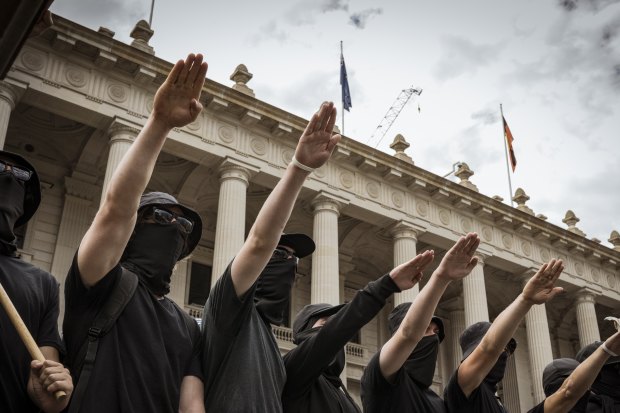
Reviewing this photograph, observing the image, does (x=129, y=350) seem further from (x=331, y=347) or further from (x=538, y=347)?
(x=538, y=347)

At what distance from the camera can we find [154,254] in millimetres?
3357

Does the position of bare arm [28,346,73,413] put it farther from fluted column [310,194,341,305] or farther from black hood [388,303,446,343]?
fluted column [310,194,341,305]

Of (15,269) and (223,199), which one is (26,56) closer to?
(223,199)

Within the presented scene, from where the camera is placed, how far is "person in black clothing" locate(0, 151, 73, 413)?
2.70 meters

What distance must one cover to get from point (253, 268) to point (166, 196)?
2.01ft

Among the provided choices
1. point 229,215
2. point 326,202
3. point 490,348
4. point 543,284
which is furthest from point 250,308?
point 326,202

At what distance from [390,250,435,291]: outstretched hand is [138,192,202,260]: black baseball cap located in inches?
44.2

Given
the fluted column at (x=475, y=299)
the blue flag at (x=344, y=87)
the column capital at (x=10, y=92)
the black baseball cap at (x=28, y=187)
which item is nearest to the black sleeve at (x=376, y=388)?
the black baseball cap at (x=28, y=187)

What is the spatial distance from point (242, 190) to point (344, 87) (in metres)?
7.57

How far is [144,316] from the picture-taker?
310 centimetres

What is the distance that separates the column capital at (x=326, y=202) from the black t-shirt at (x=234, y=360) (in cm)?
1780

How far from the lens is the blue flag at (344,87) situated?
24734 millimetres

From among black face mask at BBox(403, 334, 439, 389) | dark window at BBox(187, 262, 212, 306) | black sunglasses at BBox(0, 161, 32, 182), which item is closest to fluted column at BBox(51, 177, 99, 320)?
dark window at BBox(187, 262, 212, 306)

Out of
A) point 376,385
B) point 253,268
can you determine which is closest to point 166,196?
point 253,268
